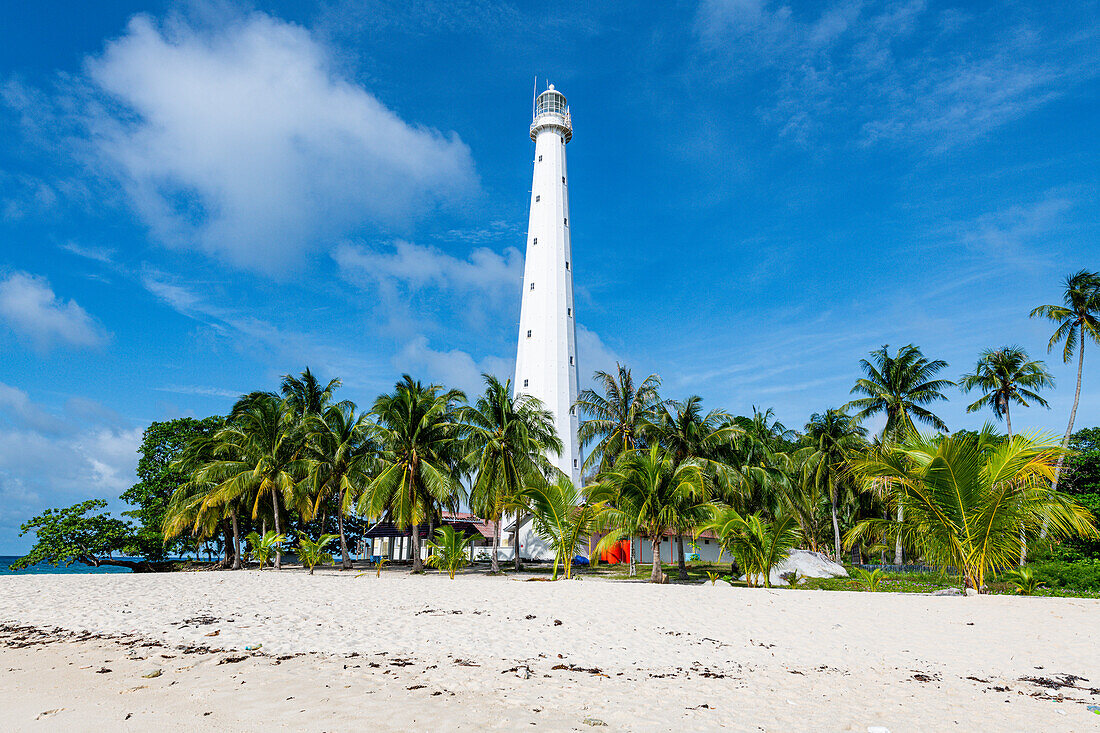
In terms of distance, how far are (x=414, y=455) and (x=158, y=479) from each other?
18.1m

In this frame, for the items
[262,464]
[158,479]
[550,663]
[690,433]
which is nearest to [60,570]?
[158,479]

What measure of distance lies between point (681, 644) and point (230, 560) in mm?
32420

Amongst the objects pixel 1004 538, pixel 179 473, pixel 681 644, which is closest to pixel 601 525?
pixel 1004 538

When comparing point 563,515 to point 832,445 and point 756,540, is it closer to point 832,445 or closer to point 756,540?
point 756,540

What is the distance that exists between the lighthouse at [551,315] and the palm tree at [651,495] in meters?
13.8

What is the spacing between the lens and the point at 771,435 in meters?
37.5

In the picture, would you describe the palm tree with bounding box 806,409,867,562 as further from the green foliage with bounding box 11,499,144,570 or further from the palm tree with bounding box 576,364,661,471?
the green foliage with bounding box 11,499,144,570

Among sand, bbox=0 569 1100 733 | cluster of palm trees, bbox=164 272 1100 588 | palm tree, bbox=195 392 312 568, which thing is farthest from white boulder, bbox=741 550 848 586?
palm tree, bbox=195 392 312 568

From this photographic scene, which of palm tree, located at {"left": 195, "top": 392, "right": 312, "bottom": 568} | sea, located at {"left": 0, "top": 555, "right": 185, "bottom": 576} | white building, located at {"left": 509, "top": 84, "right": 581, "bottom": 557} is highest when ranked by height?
white building, located at {"left": 509, "top": 84, "right": 581, "bottom": 557}

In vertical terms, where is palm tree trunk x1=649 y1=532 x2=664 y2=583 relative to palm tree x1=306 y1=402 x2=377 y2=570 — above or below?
below

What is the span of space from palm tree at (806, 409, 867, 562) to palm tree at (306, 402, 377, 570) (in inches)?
904

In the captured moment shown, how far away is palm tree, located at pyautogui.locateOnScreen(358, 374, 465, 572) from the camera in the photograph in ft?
87.4

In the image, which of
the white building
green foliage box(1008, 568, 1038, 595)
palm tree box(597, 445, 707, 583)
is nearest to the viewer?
green foliage box(1008, 568, 1038, 595)

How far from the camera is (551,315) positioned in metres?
36.8
